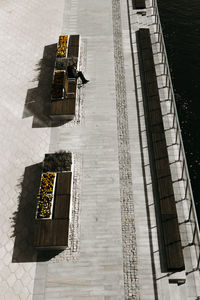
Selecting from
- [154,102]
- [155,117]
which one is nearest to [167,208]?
[155,117]

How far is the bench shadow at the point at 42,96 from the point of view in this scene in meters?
15.0

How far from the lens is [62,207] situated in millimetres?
11367

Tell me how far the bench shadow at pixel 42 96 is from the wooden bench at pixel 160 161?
522 cm

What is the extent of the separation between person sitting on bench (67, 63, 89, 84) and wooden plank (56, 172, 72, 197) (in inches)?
257

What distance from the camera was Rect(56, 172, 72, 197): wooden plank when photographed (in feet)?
38.6

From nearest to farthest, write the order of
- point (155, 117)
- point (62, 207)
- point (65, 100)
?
point (62, 207)
point (155, 117)
point (65, 100)

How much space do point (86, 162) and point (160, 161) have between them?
148 inches

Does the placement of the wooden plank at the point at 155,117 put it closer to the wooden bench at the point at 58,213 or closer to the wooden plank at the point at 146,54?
the wooden plank at the point at 146,54

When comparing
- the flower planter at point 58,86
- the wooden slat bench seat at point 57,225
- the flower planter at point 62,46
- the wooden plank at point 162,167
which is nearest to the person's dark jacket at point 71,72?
the flower planter at point 58,86

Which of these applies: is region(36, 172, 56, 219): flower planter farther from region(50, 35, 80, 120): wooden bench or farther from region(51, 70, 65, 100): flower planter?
region(51, 70, 65, 100): flower planter

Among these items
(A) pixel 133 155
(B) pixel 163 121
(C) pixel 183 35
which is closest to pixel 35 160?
(A) pixel 133 155

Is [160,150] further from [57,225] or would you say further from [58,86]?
[58,86]

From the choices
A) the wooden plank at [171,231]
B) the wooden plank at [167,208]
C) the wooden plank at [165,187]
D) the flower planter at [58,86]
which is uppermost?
the flower planter at [58,86]

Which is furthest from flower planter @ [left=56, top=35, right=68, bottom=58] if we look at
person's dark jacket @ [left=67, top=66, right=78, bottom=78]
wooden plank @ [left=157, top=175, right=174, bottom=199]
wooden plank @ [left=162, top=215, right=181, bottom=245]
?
wooden plank @ [left=162, top=215, right=181, bottom=245]
